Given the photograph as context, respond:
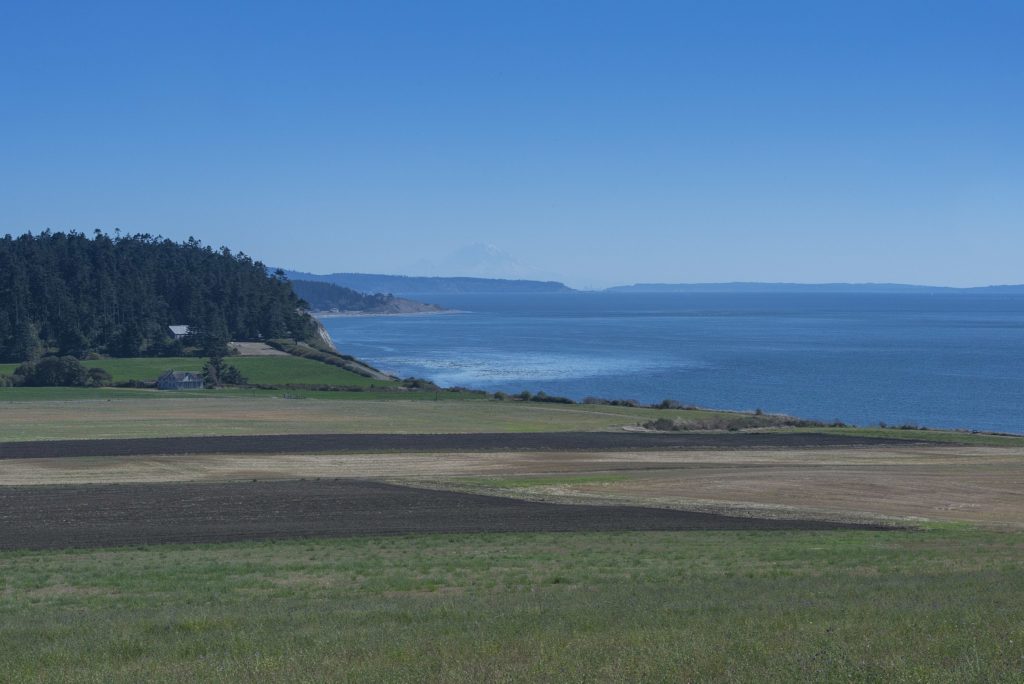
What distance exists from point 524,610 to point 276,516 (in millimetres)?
15642

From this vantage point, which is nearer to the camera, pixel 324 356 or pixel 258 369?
pixel 258 369

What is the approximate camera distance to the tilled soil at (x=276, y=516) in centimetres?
2406

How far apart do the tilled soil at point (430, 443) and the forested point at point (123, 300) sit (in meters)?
64.0

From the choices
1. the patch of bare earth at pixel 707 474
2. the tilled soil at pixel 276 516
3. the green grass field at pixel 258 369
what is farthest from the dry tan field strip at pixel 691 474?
the green grass field at pixel 258 369

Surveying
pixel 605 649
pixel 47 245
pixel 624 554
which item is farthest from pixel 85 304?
pixel 605 649

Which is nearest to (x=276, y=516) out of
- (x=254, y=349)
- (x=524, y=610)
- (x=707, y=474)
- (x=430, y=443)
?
(x=524, y=610)

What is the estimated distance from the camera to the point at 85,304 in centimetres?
12688

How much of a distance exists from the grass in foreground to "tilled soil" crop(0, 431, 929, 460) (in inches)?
978

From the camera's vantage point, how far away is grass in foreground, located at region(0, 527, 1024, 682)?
9.00m

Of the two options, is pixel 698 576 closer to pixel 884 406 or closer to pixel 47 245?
pixel 884 406

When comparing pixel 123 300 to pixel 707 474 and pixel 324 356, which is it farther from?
pixel 707 474

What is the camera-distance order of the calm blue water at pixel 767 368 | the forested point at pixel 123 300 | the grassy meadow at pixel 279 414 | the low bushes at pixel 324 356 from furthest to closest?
the forested point at pixel 123 300, the low bushes at pixel 324 356, the calm blue water at pixel 767 368, the grassy meadow at pixel 279 414

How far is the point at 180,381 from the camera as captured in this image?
8956 centimetres

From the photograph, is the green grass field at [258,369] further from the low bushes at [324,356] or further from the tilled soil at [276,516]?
the tilled soil at [276,516]
